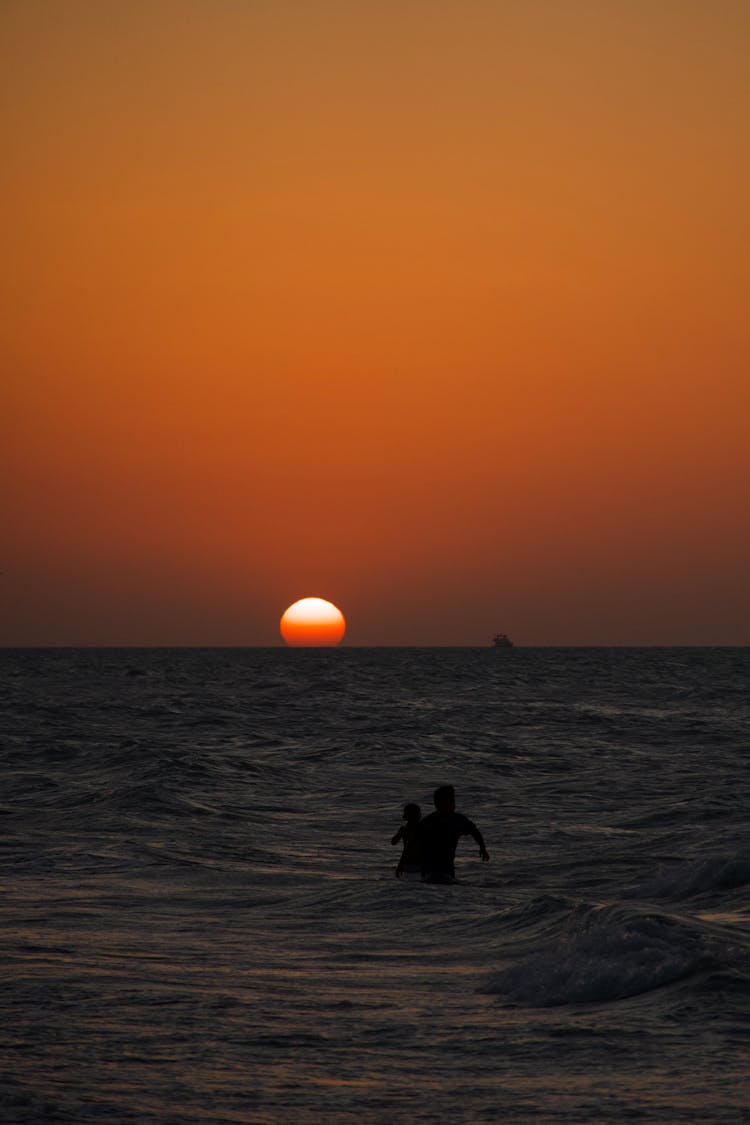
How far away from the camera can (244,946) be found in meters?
12.6

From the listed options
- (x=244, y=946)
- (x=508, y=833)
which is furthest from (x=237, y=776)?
(x=244, y=946)

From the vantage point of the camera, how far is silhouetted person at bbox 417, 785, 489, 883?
1692 centimetres

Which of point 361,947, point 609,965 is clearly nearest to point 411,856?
point 361,947

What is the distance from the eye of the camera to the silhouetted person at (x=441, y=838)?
16.9 meters

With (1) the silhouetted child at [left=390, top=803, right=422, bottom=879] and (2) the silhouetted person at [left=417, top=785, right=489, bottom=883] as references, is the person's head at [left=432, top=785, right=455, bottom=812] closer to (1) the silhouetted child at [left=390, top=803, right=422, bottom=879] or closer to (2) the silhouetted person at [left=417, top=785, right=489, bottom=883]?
(2) the silhouetted person at [left=417, top=785, right=489, bottom=883]

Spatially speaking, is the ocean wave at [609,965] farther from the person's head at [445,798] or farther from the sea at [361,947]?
→ the person's head at [445,798]

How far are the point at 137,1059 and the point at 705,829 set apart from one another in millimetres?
15892

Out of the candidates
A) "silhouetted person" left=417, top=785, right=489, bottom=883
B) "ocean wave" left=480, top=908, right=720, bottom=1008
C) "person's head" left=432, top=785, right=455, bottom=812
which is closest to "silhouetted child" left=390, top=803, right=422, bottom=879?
"silhouetted person" left=417, top=785, right=489, bottom=883

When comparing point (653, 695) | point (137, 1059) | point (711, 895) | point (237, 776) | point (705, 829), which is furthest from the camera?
point (653, 695)

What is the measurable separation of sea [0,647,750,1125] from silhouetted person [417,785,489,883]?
0.30 metres

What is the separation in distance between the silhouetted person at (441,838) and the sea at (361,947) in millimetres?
299

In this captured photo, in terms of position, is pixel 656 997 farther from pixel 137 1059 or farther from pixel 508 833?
pixel 508 833

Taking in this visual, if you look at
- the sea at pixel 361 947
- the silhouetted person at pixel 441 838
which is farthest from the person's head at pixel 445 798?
the sea at pixel 361 947

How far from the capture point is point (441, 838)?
56.1 feet
